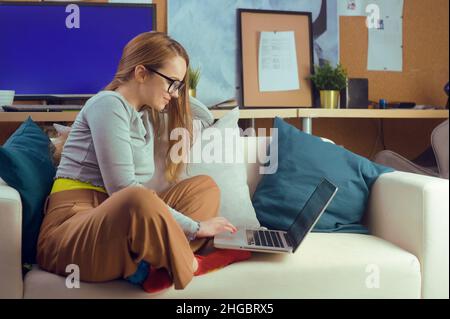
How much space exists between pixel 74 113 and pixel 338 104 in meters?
1.26

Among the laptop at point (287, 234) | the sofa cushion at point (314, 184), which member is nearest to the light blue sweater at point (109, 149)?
the laptop at point (287, 234)

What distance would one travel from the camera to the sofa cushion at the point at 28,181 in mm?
1372

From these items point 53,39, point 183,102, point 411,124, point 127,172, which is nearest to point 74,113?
point 53,39

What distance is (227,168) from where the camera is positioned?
5.69 ft

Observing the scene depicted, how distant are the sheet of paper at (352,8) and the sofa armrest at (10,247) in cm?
219

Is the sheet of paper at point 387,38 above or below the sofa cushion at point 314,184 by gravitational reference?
above

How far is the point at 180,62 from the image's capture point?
5.09 feet

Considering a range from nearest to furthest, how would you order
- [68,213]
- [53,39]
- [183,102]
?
1. [68,213]
2. [183,102]
3. [53,39]

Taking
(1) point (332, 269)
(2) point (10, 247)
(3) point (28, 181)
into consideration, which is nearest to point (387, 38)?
(1) point (332, 269)

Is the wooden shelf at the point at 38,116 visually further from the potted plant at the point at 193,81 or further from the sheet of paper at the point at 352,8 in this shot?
the sheet of paper at the point at 352,8

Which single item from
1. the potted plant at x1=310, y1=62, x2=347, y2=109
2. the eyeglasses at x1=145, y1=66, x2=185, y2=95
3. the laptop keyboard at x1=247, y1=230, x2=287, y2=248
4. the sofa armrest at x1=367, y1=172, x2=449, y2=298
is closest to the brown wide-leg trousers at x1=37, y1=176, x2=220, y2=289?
the laptop keyboard at x1=247, y1=230, x2=287, y2=248

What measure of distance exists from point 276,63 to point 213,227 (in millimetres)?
1571

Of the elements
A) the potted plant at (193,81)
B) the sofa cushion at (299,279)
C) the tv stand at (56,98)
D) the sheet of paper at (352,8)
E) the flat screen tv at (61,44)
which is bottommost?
the sofa cushion at (299,279)

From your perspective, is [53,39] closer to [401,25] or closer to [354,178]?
[354,178]
